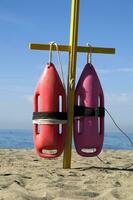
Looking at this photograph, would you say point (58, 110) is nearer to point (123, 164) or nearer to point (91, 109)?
point (91, 109)

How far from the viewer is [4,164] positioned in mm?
5953

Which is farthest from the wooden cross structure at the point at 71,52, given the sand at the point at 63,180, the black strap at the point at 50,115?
the sand at the point at 63,180

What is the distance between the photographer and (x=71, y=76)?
5.68m

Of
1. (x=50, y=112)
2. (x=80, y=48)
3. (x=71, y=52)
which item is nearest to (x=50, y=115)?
(x=50, y=112)

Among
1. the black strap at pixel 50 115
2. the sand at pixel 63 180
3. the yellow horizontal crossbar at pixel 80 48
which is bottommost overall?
the sand at pixel 63 180

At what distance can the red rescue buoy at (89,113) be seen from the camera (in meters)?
5.53

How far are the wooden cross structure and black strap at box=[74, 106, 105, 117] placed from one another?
0.06 meters

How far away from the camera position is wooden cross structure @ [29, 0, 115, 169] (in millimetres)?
5613

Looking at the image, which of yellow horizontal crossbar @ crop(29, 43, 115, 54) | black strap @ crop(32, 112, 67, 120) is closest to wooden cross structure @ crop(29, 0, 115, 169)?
yellow horizontal crossbar @ crop(29, 43, 115, 54)

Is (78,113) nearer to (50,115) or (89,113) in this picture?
(89,113)

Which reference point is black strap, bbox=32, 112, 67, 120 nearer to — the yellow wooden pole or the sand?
the yellow wooden pole

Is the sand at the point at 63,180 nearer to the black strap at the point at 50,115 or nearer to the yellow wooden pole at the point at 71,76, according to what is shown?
the yellow wooden pole at the point at 71,76

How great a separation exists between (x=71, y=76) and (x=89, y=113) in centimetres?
54

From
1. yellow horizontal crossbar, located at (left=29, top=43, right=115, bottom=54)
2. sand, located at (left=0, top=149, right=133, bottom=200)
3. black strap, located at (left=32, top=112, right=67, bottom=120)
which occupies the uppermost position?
yellow horizontal crossbar, located at (left=29, top=43, right=115, bottom=54)
